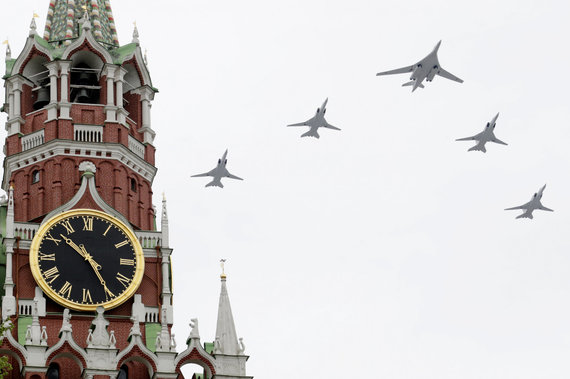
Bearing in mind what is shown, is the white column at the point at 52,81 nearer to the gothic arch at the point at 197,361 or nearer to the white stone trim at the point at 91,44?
the white stone trim at the point at 91,44

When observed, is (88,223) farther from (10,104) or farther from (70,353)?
(10,104)

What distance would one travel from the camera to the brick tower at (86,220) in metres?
90.1

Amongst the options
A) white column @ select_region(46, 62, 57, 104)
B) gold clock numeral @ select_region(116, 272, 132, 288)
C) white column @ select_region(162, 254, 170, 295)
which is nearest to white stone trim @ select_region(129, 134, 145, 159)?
white column @ select_region(46, 62, 57, 104)

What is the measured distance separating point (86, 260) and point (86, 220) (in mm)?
2634

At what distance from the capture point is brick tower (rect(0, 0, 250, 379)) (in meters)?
90.1

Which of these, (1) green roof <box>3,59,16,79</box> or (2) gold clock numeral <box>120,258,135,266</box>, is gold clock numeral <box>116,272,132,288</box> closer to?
(2) gold clock numeral <box>120,258,135,266</box>

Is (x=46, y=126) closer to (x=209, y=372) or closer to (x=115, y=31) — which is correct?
(x=115, y=31)

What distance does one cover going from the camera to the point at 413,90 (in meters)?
94.0

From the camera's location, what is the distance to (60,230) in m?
94.1

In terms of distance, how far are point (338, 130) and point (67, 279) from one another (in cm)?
1674

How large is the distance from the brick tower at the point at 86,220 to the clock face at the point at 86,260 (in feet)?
0.17

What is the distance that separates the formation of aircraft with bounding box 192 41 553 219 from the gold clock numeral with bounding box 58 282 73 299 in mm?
12153

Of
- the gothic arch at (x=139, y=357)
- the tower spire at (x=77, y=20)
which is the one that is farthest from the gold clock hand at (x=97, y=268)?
the tower spire at (x=77, y=20)

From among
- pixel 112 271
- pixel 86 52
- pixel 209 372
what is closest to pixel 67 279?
pixel 112 271
